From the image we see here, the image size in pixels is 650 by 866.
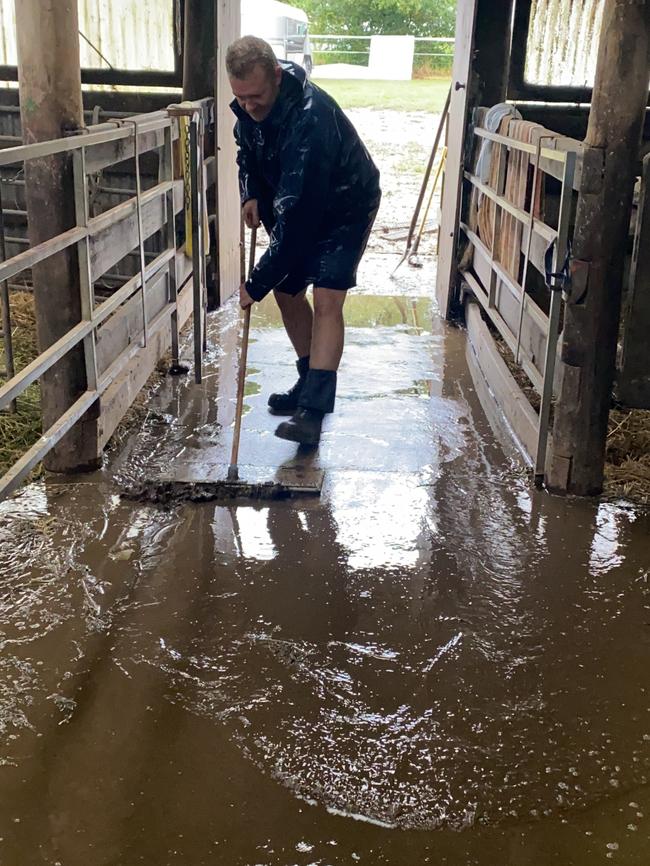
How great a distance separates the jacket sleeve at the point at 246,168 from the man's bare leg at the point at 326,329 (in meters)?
0.60

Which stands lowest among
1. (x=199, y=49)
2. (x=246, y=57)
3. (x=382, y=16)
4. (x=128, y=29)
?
(x=246, y=57)

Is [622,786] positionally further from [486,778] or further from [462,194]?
[462,194]

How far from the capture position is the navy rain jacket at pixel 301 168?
4039mm

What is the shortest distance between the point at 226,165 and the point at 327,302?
3127mm

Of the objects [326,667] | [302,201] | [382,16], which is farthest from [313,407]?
[382,16]

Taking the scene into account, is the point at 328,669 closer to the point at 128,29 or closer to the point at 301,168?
the point at 301,168

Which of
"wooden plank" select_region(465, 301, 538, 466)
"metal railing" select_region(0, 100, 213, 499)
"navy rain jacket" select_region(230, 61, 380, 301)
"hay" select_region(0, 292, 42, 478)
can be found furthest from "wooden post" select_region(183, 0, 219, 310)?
"wooden plank" select_region(465, 301, 538, 466)

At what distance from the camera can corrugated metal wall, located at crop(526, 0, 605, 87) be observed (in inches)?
293

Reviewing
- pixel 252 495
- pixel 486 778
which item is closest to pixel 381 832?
pixel 486 778

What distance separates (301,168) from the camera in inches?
158

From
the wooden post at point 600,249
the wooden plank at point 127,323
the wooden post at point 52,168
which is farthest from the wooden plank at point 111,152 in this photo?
the wooden post at point 600,249

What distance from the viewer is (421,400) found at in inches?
205

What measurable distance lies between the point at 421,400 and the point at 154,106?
3751 mm

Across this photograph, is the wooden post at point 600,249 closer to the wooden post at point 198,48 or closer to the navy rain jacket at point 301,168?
the navy rain jacket at point 301,168
